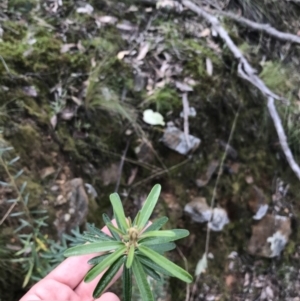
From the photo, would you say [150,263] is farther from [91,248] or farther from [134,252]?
[91,248]

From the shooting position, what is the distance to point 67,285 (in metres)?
1.64

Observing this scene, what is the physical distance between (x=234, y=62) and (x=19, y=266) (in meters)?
1.83

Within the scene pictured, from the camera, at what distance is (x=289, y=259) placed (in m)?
2.66

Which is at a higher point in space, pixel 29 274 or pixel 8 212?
pixel 8 212

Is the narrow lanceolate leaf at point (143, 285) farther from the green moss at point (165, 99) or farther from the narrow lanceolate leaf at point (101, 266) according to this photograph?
the green moss at point (165, 99)

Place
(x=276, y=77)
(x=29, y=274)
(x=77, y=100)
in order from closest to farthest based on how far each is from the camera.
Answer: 1. (x=29, y=274)
2. (x=77, y=100)
3. (x=276, y=77)

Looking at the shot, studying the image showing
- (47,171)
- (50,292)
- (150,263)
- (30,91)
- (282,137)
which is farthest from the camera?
(282,137)

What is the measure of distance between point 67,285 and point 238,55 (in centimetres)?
182

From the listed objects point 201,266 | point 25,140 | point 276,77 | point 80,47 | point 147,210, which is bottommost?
point 201,266

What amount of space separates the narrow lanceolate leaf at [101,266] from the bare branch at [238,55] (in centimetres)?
174

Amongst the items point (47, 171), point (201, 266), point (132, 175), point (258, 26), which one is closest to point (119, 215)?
point (47, 171)

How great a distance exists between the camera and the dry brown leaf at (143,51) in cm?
268

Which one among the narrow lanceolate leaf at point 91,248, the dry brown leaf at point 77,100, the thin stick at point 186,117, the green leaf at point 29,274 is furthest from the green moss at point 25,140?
the narrow lanceolate leaf at point 91,248

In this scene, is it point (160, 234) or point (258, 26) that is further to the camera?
point (258, 26)
